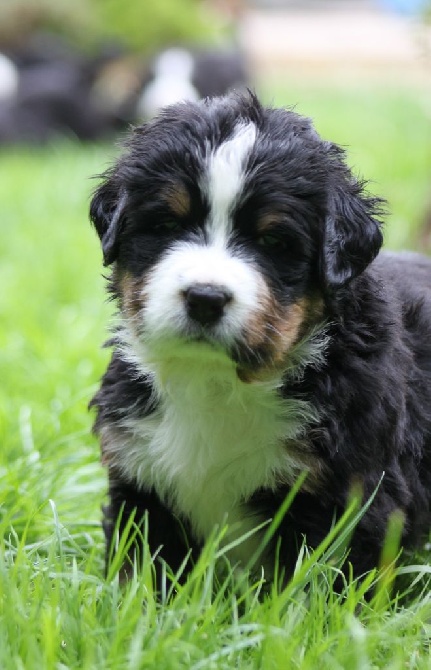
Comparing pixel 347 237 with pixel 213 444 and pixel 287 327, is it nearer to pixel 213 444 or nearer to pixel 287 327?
pixel 287 327

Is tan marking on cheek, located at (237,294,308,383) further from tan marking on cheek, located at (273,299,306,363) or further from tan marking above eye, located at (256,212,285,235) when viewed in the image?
tan marking above eye, located at (256,212,285,235)

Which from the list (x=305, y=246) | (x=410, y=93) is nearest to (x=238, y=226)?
(x=305, y=246)

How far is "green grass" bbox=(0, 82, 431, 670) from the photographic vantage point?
2.82m

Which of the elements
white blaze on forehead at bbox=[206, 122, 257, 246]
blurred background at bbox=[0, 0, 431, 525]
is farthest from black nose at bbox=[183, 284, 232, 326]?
blurred background at bbox=[0, 0, 431, 525]

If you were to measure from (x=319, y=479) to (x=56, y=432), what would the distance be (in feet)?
5.86

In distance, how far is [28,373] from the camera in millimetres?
5941

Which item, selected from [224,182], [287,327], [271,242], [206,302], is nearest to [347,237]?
[271,242]

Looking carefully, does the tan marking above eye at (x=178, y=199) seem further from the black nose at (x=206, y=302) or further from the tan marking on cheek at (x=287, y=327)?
the tan marking on cheek at (x=287, y=327)

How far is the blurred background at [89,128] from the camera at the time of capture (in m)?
5.20

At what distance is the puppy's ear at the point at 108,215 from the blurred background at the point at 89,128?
1.09 feet

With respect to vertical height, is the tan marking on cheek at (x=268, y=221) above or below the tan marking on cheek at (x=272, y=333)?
above

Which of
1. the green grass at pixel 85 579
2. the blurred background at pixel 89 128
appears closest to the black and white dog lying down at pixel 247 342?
the green grass at pixel 85 579

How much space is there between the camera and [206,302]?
3127 millimetres

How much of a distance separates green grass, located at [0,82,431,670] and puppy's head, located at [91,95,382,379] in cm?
65
